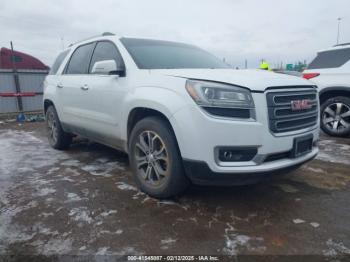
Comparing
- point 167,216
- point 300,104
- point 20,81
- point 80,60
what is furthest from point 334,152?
point 20,81

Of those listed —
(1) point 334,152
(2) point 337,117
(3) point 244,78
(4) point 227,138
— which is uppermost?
(3) point 244,78

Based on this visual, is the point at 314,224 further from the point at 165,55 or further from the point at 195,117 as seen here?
the point at 165,55

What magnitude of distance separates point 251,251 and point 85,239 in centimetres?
129

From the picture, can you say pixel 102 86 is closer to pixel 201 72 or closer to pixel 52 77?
pixel 201 72

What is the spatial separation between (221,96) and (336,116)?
14.8 feet

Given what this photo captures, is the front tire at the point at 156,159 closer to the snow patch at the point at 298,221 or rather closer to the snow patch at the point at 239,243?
the snow patch at the point at 239,243

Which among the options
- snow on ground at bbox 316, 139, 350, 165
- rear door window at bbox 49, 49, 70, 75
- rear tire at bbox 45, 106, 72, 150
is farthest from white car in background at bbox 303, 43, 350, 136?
rear tire at bbox 45, 106, 72, 150

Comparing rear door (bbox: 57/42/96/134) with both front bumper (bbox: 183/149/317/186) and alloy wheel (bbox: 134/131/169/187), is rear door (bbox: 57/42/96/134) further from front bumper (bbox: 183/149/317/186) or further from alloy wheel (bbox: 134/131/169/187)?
front bumper (bbox: 183/149/317/186)

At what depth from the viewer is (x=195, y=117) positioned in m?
2.63

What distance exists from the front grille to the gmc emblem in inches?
0.8

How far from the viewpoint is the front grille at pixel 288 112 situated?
8.84ft

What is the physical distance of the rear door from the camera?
14.4 ft

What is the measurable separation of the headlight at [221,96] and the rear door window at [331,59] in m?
4.39

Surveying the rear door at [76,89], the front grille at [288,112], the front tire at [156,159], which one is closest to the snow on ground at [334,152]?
the front grille at [288,112]
